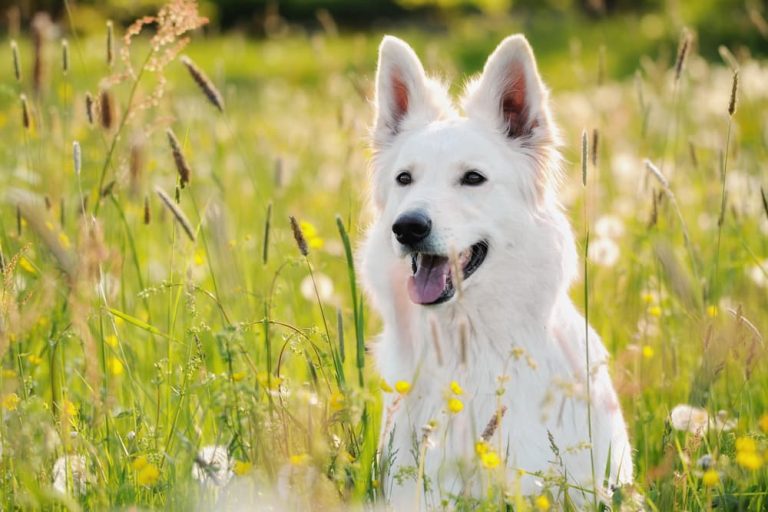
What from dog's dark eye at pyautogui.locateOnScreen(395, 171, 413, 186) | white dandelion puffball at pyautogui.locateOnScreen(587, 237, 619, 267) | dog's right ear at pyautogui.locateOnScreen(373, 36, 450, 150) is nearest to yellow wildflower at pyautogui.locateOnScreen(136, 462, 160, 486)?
dog's dark eye at pyautogui.locateOnScreen(395, 171, 413, 186)

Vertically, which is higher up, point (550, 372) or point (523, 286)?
point (523, 286)

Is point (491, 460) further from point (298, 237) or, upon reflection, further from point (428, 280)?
point (428, 280)

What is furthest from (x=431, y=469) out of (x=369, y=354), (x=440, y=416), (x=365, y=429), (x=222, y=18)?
(x=222, y=18)

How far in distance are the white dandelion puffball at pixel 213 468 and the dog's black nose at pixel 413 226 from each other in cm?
98

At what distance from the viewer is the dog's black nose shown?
3342mm

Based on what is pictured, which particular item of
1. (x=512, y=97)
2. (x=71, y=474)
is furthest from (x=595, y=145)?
(x=71, y=474)

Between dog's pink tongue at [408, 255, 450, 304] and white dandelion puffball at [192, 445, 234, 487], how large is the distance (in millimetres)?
899

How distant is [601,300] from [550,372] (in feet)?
5.04

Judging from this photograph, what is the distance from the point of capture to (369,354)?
14.7 ft

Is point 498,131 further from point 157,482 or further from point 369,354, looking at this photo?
point 157,482

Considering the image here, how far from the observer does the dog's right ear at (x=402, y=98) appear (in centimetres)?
388

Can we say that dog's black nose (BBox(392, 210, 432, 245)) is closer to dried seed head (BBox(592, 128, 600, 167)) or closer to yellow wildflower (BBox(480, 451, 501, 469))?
dried seed head (BBox(592, 128, 600, 167))

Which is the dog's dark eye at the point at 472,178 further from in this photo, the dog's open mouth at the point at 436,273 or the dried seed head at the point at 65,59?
the dried seed head at the point at 65,59

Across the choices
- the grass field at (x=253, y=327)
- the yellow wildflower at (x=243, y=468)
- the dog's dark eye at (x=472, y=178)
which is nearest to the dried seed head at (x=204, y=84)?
the grass field at (x=253, y=327)
